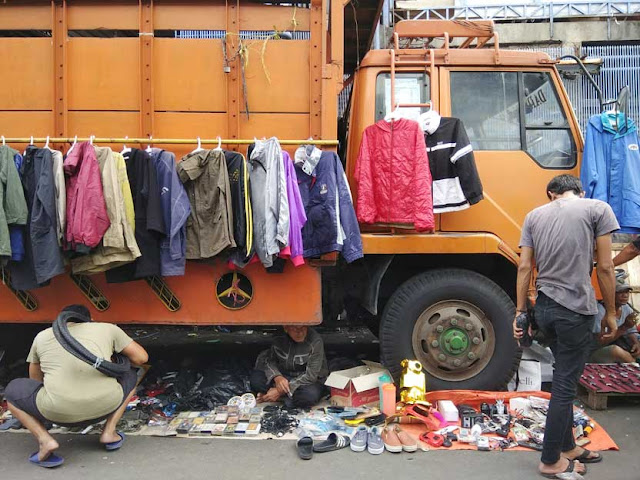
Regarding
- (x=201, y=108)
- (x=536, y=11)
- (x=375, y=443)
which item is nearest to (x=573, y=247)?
(x=375, y=443)

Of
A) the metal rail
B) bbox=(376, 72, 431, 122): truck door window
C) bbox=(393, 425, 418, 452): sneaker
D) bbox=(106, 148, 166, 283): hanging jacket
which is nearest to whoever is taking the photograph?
bbox=(393, 425, 418, 452): sneaker

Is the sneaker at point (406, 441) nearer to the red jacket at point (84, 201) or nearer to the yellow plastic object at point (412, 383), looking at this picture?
the yellow plastic object at point (412, 383)

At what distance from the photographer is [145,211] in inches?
163

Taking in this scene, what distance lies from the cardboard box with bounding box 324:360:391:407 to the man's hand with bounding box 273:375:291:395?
31 centimetres

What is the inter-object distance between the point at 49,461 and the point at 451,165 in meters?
3.41

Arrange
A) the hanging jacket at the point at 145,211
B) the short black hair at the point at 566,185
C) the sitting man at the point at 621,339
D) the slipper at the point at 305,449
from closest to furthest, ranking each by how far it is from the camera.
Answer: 1. the short black hair at the point at 566,185
2. the slipper at the point at 305,449
3. the hanging jacket at the point at 145,211
4. the sitting man at the point at 621,339

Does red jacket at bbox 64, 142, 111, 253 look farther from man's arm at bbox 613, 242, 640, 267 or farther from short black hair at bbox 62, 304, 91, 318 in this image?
man's arm at bbox 613, 242, 640, 267

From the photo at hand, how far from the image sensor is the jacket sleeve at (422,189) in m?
4.24

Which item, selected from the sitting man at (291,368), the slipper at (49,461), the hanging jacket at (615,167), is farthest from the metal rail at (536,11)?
the slipper at (49,461)

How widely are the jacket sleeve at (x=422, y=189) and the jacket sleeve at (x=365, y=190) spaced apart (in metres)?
0.34

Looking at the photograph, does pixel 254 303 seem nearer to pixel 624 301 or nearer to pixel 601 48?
pixel 624 301

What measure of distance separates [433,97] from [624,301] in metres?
2.36

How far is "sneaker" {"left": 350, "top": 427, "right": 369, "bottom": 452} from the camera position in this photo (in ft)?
12.4

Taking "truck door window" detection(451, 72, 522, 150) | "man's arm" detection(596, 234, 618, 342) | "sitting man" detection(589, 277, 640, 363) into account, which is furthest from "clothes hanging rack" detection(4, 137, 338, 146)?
"sitting man" detection(589, 277, 640, 363)
